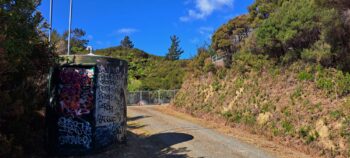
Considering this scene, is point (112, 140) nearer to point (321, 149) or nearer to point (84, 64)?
point (84, 64)

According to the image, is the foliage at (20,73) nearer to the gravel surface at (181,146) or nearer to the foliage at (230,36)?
the gravel surface at (181,146)

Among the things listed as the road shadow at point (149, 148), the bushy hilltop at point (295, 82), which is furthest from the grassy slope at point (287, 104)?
the road shadow at point (149, 148)

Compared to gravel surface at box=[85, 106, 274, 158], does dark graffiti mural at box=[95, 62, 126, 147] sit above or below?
above

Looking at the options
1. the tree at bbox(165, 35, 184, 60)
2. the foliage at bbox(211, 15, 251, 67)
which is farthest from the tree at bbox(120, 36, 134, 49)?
the foliage at bbox(211, 15, 251, 67)

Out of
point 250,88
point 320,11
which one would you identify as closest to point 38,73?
point 250,88

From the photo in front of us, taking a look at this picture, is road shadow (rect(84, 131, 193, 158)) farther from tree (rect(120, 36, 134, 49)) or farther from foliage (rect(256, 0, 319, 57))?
tree (rect(120, 36, 134, 49))

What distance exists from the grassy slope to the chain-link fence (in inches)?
655

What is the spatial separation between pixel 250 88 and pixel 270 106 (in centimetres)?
282

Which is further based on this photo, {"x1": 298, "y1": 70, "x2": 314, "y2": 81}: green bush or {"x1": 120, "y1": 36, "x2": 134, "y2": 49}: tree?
{"x1": 120, "y1": 36, "x2": 134, "y2": 49}: tree

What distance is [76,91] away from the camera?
979 cm

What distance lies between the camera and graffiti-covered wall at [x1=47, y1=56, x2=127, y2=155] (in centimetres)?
971

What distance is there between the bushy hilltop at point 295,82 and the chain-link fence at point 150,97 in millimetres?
16409

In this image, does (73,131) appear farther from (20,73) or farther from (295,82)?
(295,82)

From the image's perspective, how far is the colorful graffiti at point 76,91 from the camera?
31.9 ft
